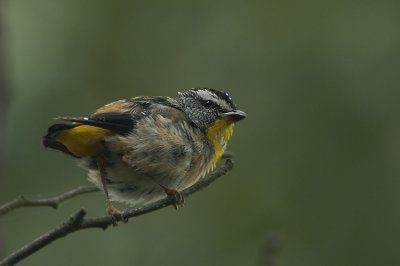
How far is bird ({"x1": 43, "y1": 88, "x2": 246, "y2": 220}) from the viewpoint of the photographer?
6.05 metres

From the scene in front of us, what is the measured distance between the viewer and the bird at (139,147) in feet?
19.8

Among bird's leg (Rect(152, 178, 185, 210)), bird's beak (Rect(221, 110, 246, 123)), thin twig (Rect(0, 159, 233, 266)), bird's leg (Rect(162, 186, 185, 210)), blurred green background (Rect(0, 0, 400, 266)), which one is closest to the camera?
thin twig (Rect(0, 159, 233, 266))

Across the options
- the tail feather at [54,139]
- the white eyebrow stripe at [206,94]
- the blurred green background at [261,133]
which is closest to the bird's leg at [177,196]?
the tail feather at [54,139]

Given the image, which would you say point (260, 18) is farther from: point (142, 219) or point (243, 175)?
point (142, 219)

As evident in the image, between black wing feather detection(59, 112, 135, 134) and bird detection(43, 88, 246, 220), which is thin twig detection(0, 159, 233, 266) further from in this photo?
black wing feather detection(59, 112, 135, 134)

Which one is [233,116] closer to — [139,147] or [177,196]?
[139,147]

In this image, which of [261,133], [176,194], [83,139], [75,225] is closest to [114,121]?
[83,139]

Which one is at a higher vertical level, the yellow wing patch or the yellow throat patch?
the yellow wing patch

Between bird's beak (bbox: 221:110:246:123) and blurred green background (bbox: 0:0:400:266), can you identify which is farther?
blurred green background (bbox: 0:0:400:266)

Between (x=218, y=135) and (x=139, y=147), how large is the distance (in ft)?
3.21

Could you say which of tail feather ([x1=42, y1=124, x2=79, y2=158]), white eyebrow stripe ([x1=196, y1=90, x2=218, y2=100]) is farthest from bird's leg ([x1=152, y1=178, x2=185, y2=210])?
white eyebrow stripe ([x1=196, y1=90, x2=218, y2=100])

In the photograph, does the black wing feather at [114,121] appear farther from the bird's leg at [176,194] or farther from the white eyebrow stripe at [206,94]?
the white eyebrow stripe at [206,94]

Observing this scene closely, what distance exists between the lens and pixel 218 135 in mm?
6848

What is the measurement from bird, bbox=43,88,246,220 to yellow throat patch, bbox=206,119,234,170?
0.01m
